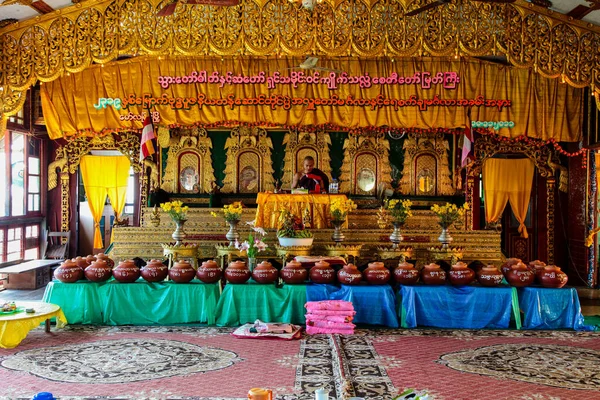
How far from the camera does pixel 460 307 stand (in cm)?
675

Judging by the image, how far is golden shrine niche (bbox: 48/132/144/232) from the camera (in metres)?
11.7

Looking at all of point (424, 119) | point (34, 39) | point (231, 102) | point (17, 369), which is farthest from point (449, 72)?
point (17, 369)

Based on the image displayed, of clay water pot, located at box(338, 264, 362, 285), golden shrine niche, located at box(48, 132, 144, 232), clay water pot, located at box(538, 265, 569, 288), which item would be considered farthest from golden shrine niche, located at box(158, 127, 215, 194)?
clay water pot, located at box(538, 265, 569, 288)

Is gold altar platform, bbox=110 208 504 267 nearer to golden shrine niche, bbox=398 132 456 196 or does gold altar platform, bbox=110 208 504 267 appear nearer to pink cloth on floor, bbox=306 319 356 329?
golden shrine niche, bbox=398 132 456 196

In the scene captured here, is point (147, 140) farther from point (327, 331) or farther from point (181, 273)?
point (327, 331)

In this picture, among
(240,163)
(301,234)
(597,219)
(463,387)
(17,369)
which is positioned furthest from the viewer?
(240,163)

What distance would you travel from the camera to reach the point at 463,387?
451 centimetres

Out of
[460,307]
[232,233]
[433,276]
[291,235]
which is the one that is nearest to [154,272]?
[232,233]

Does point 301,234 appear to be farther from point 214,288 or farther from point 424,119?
point 424,119

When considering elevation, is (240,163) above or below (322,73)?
below

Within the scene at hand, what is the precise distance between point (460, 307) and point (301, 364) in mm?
2500

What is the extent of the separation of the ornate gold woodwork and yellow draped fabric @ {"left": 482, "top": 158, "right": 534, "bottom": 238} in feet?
16.1

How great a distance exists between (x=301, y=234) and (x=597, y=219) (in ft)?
17.7

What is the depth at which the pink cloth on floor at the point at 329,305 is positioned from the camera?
6.35m
